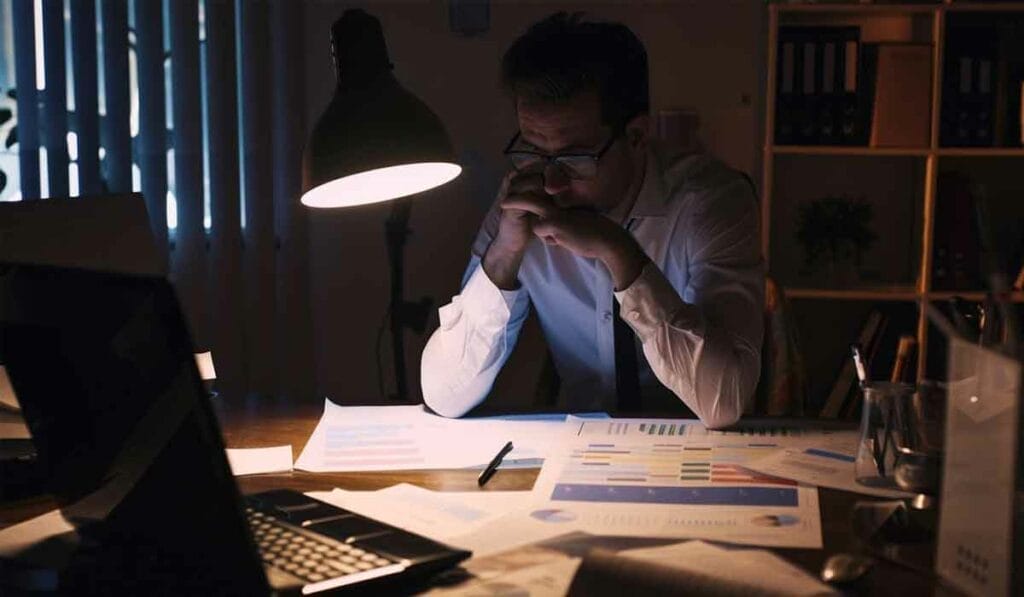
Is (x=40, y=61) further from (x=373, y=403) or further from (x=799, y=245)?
(x=799, y=245)

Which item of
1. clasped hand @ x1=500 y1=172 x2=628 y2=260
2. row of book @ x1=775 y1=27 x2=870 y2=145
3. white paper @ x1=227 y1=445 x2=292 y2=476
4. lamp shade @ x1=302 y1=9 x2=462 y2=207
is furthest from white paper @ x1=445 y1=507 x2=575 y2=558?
row of book @ x1=775 y1=27 x2=870 y2=145

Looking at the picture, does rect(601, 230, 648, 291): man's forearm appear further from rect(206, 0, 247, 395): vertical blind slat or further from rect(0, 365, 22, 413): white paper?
rect(206, 0, 247, 395): vertical blind slat

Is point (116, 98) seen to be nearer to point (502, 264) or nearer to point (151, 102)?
point (151, 102)

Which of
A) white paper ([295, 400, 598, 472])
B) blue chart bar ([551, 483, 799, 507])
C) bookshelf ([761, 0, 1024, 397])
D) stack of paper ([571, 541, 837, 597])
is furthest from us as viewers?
bookshelf ([761, 0, 1024, 397])

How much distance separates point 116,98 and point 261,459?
1626 mm

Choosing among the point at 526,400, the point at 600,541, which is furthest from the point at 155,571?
the point at 526,400

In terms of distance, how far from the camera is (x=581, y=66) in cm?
204

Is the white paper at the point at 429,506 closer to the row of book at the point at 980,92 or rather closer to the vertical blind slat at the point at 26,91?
the vertical blind slat at the point at 26,91

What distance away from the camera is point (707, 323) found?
1851 millimetres

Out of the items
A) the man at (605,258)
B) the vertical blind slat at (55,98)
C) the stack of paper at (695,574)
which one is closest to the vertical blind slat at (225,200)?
the vertical blind slat at (55,98)

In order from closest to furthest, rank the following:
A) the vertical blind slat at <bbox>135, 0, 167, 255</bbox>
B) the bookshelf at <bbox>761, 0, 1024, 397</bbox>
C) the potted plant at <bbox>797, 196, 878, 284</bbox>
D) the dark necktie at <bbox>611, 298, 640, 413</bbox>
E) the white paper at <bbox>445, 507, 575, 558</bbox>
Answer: the white paper at <bbox>445, 507, 575, 558</bbox> < the dark necktie at <bbox>611, 298, 640, 413</bbox> < the vertical blind slat at <bbox>135, 0, 167, 255</bbox> < the bookshelf at <bbox>761, 0, 1024, 397</bbox> < the potted plant at <bbox>797, 196, 878, 284</bbox>

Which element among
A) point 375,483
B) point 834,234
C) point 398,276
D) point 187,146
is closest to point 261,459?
point 375,483

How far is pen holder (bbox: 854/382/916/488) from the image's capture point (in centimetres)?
145

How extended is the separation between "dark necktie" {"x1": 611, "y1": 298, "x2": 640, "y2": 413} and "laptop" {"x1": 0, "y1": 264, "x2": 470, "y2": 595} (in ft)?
3.19
